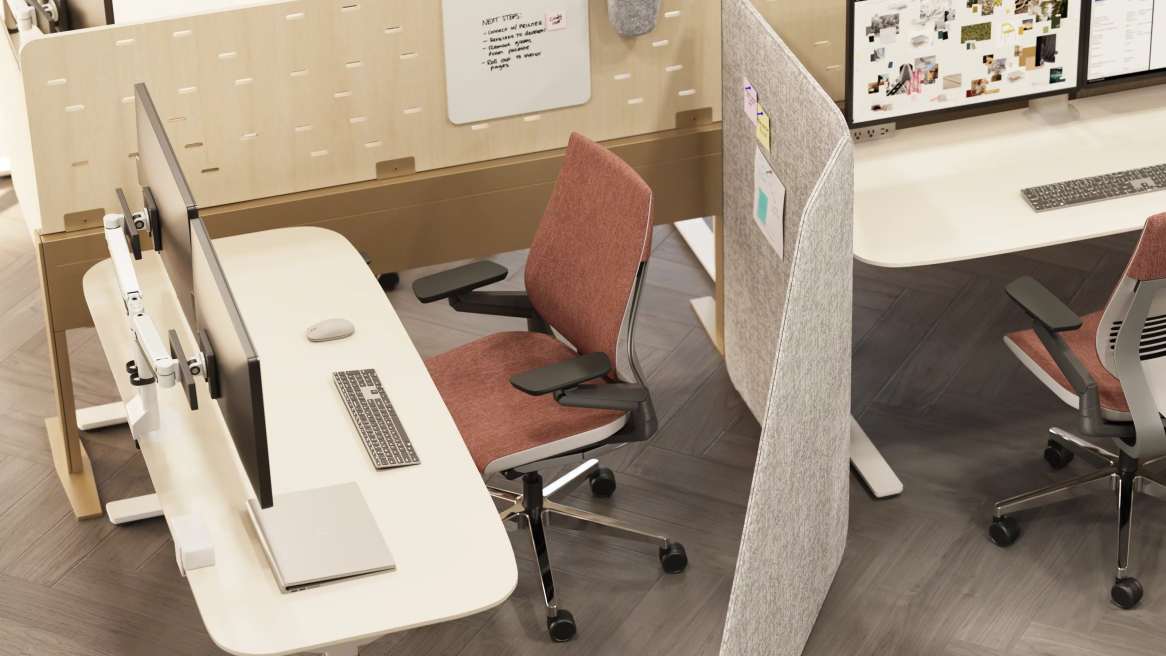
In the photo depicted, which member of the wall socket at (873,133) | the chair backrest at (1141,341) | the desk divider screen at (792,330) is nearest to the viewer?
the desk divider screen at (792,330)

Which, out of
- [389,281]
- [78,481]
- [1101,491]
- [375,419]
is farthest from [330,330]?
[1101,491]

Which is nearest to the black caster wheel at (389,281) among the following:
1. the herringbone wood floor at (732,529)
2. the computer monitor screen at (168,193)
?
the herringbone wood floor at (732,529)

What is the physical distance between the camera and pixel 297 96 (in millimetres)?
3234

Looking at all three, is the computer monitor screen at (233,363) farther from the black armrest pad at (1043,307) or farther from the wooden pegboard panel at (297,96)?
the black armrest pad at (1043,307)

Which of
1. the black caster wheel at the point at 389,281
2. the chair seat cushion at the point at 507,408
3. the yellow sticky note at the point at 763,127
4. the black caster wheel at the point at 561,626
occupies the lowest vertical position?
the black caster wheel at the point at 561,626

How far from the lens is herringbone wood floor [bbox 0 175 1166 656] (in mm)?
3070

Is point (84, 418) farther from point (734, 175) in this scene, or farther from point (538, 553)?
point (734, 175)

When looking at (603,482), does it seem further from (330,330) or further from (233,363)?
(233,363)

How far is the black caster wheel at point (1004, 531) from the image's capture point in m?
3.24

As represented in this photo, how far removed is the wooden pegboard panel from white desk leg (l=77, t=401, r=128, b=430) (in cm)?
69

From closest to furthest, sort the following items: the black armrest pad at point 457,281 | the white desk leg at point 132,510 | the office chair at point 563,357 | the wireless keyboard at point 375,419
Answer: the wireless keyboard at point 375,419, the office chair at point 563,357, the black armrest pad at point 457,281, the white desk leg at point 132,510

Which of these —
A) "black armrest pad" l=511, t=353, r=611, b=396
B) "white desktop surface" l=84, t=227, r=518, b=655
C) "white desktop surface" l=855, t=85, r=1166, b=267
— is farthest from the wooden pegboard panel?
"black armrest pad" l=511, t=353, r=611, b=396

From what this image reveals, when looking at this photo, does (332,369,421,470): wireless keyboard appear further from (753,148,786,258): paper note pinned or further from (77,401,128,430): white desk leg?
(77,401,128,430): white desk leg

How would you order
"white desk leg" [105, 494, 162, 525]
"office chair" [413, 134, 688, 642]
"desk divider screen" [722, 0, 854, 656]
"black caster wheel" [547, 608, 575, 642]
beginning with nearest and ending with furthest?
"desk divider screen" [722, 0, 854, 656] < "office chair" [413, 134, 688, 642] < "black caster wheel" [547, 608, 575, 642] < "white desk leg" [105, 494, 162, 525]
